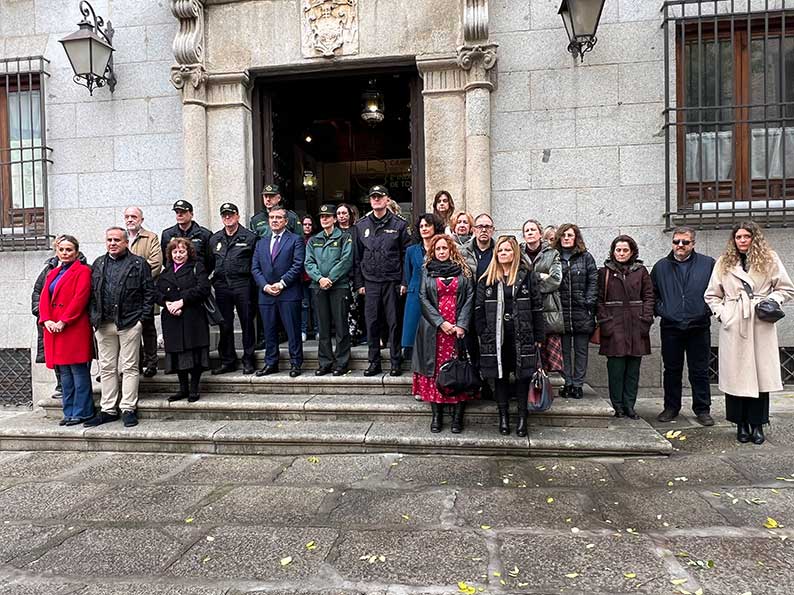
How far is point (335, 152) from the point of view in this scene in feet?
40.5

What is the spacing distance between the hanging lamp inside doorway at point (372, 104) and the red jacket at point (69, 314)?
5293 mm

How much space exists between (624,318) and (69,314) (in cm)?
542

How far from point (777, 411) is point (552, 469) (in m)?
3.20

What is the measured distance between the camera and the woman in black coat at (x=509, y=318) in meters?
4.63

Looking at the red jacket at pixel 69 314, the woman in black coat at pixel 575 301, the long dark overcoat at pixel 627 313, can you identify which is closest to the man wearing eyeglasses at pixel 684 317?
the long dark overcoat at pixel 627 313

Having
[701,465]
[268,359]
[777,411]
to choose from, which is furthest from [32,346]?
[777,411]

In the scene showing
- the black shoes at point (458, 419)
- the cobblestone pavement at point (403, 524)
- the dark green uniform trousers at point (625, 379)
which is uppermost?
the dark green uniform trousers at point (625, 379)

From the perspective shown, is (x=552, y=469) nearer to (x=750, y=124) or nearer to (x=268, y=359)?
(x=268, y=359)

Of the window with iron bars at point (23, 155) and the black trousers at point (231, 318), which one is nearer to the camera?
the black trousers at point (231, 318)

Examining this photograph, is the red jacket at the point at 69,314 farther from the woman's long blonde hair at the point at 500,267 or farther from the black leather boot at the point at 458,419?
the woman's long blonde hair at the point at 500,267

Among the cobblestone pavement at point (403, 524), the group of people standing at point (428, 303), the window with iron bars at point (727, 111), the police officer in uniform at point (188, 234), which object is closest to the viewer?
the cobblestone pavement at point (403, 524)

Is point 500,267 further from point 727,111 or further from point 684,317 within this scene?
point 727,111

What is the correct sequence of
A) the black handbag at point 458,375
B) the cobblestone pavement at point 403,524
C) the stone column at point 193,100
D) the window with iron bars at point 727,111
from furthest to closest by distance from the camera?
1. the stone column at point 193,100
2. the window with iron bars at point 727,111
3. the black handbag at point 458,375
4. the cobblestone pavement at point 403,524

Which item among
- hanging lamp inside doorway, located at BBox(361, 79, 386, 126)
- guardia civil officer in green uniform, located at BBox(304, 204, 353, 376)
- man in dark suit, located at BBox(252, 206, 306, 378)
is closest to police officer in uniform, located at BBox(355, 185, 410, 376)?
guardia civil officer in green uniform, located at BBox(304, 204, 353, 376)
